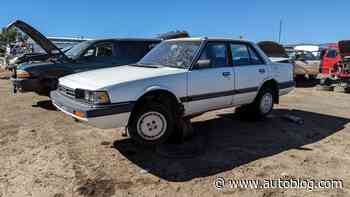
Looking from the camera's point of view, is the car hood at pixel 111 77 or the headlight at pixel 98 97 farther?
the car hood at pixel 111 77

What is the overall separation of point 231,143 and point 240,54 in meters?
1.72

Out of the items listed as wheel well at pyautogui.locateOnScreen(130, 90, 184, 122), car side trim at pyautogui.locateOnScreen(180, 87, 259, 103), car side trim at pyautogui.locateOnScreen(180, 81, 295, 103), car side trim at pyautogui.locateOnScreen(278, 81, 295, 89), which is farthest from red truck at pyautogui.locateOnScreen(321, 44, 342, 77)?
wheel well at pyautogui.locateOnScreen(130, 90, 184, 122)

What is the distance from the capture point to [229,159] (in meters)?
4.24

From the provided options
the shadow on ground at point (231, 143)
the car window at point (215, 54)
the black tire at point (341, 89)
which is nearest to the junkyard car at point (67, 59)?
the shadow on ground at point (231, 143)

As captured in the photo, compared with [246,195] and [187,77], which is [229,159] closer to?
[246,195]

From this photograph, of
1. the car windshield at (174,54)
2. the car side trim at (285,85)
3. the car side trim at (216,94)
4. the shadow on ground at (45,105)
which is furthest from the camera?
the shadow on ground at (45,105)

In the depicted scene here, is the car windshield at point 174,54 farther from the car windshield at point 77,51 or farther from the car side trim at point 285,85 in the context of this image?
the car windshield at point 77,51

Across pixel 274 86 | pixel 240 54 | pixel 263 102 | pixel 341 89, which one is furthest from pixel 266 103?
pixel 341 89

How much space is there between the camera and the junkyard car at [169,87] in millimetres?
3955

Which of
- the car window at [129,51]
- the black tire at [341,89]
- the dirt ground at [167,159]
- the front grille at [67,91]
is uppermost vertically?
the car window at [129,51]

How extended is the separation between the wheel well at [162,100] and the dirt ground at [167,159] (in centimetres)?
66

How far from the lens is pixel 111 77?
14.0 feet

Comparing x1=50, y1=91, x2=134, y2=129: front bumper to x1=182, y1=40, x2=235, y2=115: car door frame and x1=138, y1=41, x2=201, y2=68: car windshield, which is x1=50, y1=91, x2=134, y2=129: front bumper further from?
x1=138, y1=41, x2=201, y2=68: car windshield

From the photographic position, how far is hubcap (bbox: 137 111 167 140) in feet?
13.9
